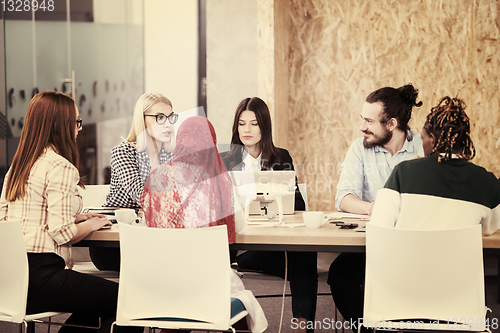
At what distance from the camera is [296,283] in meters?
2.15

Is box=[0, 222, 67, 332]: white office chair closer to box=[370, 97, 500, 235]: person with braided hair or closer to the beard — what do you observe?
box=[370, 97, 500, 235]: person with braided hair

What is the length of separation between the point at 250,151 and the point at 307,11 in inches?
83.4

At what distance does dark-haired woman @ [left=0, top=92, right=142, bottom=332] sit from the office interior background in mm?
2588

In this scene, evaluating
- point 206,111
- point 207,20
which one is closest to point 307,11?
point 207,20

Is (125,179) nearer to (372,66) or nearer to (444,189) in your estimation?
(444,189)

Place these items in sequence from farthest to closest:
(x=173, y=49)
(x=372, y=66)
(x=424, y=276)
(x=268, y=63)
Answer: (x=173, y=49), (x=372, y=66), (x=268, y=63), (x=424, y=276)

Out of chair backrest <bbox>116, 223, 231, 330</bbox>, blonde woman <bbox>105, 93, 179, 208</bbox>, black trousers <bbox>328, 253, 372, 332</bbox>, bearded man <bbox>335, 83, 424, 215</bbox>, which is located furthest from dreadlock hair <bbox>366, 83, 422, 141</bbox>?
chair backrest <bbox>116, 223, 231, 330</bbox>

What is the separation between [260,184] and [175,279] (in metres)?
0.77

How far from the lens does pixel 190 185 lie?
5.44 feet

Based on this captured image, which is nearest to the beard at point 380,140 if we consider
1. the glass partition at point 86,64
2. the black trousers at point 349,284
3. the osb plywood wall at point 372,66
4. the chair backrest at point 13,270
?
Result: the black trousers at point 349,284

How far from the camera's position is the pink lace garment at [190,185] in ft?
5.41

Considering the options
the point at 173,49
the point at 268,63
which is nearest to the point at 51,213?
the point at 268,63

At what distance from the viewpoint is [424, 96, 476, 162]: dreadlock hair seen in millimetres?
1654

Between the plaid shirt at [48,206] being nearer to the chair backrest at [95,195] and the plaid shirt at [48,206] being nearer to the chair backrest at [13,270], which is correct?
the chair backrest at [13,270]
